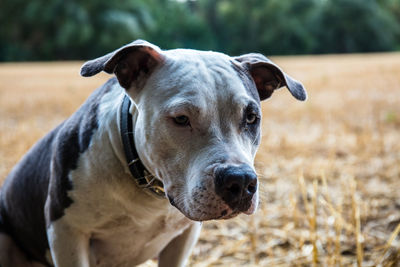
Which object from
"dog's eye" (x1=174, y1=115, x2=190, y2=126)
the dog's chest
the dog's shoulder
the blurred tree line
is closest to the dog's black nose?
"dog's eye" (x1=174, y1=115, x2=190, y2=126)

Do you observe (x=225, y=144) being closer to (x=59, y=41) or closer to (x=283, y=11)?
(x=59, y=41)

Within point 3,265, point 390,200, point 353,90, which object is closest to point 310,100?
point 353,90

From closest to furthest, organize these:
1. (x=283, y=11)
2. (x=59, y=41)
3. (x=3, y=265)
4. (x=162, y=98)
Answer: (x=162, y=98), (x=3, y=265), (x=59, y=41), (x=283, y=11)

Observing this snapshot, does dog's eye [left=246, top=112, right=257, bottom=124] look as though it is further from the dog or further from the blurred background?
the blurred background

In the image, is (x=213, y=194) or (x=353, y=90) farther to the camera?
(x=353, y=90)

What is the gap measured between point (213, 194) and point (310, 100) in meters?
6.04

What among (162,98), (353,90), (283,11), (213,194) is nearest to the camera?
(213,194)

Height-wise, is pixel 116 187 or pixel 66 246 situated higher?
pixel 116 187

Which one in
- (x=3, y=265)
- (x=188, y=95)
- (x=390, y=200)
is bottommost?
(x=390, y=200)

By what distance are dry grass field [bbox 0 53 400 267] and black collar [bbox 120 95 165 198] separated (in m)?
0.42

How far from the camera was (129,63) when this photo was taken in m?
1.64

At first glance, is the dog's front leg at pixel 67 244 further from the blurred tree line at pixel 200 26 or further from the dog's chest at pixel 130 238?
the blurred tree line at pixel 200 26

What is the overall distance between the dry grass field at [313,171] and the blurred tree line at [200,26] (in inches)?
734

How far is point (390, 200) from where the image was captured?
3.28 metres
